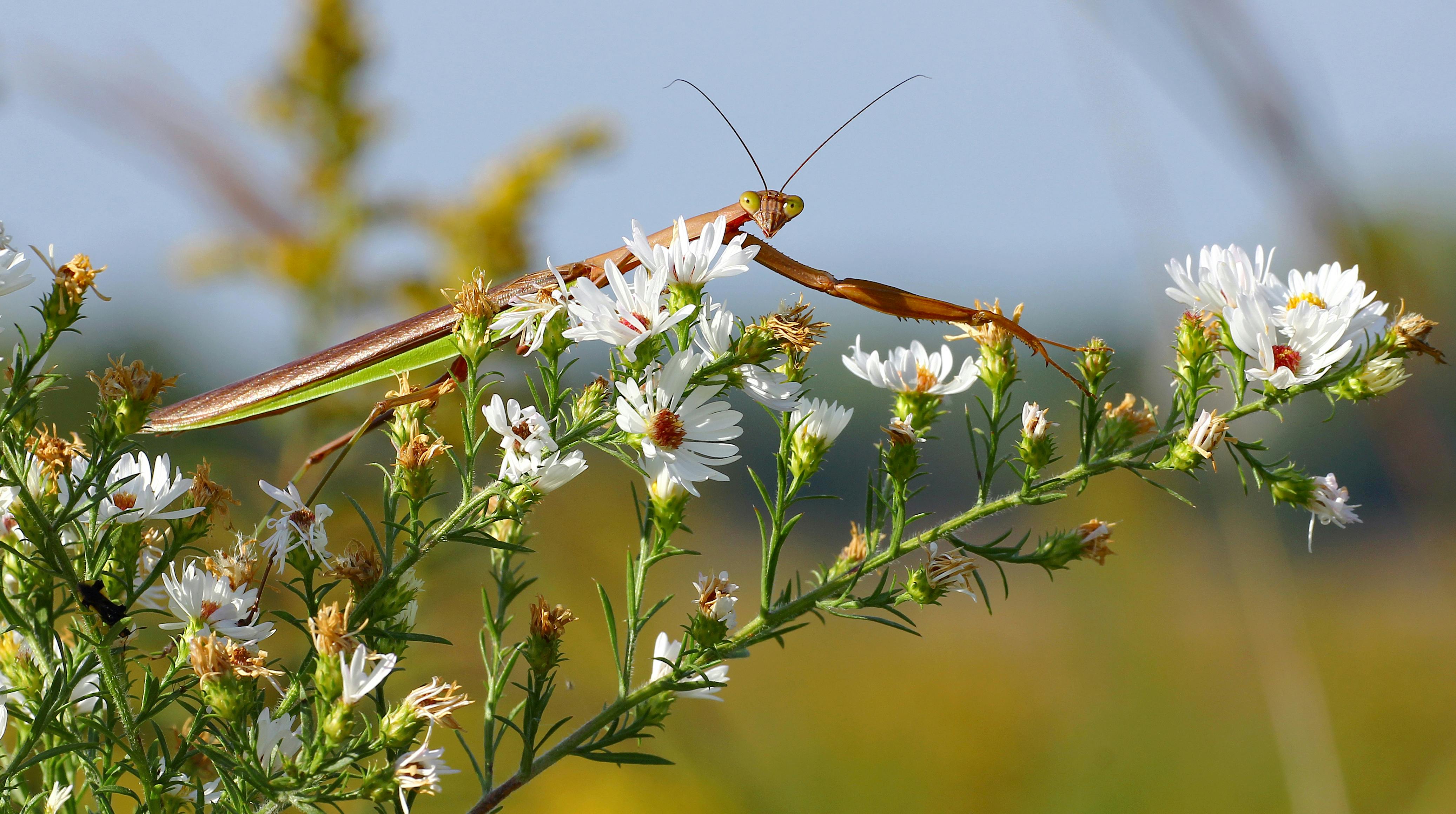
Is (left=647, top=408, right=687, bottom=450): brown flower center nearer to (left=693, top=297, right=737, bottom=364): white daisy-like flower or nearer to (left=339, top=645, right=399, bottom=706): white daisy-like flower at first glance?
(left=693, top=297, right=737, bottom=364): white daisy-like flower

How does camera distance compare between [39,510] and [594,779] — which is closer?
[39,510]

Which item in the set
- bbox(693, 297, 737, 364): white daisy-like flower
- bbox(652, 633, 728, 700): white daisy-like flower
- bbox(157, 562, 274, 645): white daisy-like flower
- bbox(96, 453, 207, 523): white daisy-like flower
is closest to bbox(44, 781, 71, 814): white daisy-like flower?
bbox(157, 562, 274, 645): white daisy-like flower

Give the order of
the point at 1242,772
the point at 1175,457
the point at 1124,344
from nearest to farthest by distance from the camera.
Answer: the point at 1175,457, the point at 1124,344, the point at 1242,772

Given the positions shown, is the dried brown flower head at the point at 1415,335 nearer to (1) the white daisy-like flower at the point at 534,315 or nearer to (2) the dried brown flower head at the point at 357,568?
(1) the white daisy-like flower at the point at 534,315

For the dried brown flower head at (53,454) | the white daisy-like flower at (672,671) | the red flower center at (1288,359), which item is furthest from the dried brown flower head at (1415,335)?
the dried brown flower head at (53,454)

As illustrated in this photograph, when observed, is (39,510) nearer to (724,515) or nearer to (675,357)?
(675,357)

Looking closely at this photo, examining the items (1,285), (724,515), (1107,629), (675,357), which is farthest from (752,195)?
(1107,629)

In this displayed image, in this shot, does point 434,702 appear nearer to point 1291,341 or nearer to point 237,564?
point 237,564
